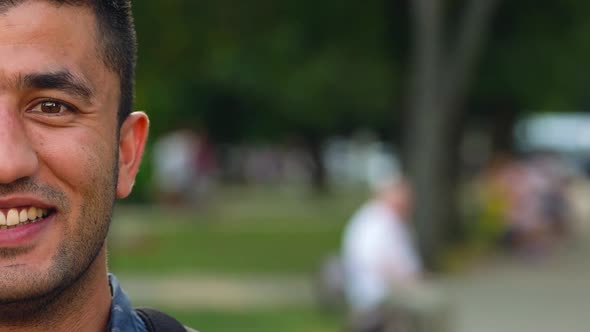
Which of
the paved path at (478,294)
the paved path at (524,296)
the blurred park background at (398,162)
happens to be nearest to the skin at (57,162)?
the paved path at (524,296)

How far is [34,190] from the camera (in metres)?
2.02

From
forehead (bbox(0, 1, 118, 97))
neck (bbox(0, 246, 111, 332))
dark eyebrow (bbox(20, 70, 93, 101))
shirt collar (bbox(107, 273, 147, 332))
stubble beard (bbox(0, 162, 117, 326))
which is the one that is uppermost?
forehead (bbox(0, 1, 118, 97))

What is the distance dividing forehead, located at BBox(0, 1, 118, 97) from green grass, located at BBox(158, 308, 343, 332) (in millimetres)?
9813

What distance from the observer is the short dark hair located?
2174mm

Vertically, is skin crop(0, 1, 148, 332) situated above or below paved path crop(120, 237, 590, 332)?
above

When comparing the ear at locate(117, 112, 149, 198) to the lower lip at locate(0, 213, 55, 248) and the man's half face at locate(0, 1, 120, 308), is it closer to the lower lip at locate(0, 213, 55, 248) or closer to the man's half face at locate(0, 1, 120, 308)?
the man's half face at locate(0, 1, 120, 308)

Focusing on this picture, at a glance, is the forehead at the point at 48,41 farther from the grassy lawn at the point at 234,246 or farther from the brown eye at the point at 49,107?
the grassy lawn at the point at 234,246

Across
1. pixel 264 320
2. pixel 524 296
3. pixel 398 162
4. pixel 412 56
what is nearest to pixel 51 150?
pixel 264 320

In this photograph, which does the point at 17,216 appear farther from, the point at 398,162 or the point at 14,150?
the point at 398,162

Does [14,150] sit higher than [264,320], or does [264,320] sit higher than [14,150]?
[14,150]

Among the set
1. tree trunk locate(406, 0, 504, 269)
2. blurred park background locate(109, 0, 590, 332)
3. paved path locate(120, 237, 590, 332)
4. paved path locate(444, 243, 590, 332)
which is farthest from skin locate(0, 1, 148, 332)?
tree trunk locate(406, 0, 504, 269)

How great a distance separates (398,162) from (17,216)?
871 inches

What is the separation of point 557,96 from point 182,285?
13.4 m

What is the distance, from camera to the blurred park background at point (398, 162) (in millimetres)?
15039
